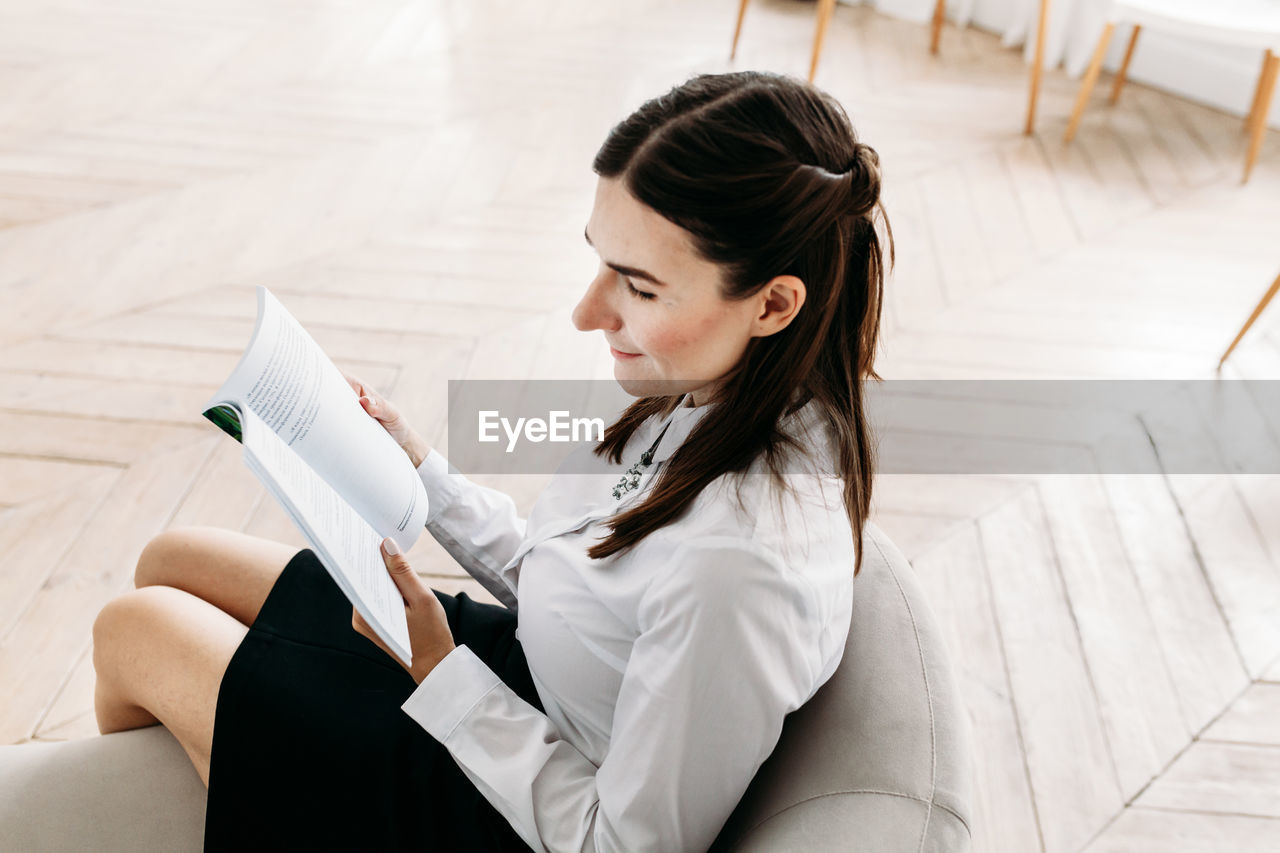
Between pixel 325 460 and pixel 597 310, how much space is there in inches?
11.0

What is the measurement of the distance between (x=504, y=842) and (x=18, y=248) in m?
2.29

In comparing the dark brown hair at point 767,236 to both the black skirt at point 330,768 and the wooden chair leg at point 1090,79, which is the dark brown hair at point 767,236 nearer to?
the black skirt at point 330,768

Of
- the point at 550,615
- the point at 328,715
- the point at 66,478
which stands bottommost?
the point at 66,478

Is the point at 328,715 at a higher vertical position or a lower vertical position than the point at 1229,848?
higher

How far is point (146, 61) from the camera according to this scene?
11.4 feet

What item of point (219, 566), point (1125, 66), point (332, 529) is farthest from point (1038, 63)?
point (332, 529)

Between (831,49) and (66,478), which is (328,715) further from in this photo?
(831,49)

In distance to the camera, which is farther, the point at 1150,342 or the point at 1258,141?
the point at 1258,141

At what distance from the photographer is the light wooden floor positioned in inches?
64.9

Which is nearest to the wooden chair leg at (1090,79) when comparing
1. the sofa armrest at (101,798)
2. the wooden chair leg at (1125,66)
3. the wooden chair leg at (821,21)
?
the wooden chair leg at (1125,66)

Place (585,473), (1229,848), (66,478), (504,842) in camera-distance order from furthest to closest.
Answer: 1. (66,478)
2. (1229,848)
3. (585,473)
4. (504,842)

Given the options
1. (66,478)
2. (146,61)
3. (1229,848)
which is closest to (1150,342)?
(1229,848)

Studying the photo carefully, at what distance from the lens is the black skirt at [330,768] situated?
0.93 metres

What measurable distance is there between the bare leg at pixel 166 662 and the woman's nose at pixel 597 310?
0.51 meters
